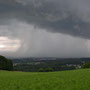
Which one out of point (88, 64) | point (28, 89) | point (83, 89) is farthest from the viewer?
point (88, 64)

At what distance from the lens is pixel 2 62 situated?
77188 millimetres

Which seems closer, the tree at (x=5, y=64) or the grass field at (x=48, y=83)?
the grass field at (x=48, y=83)

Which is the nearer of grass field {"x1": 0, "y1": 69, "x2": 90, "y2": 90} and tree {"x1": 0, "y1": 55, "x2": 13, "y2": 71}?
grass field {"x1": 0, "y1": 69, "x2": 90, "y2": 90}

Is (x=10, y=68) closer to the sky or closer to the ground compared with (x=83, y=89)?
closer to the ground

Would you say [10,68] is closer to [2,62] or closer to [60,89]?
[2,62]

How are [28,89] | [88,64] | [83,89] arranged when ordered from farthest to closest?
1. [88,64]
2. [28,89]
3. [83,89]

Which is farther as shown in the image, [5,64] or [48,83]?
[5,64]

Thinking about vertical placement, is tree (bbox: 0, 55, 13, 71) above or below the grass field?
below

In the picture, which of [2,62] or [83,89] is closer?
[83,89]

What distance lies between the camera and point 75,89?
447 inches

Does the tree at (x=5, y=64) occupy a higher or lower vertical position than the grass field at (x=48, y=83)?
lower

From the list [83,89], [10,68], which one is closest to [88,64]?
[10,68]

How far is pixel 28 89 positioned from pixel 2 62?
69497 mm

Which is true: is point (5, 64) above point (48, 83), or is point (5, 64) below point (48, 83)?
below
